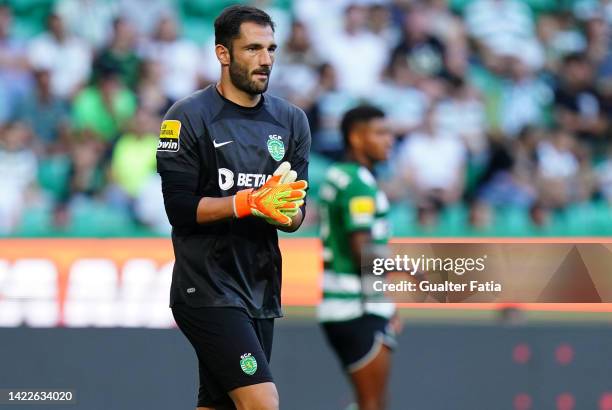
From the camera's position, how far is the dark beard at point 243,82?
13.7 ft

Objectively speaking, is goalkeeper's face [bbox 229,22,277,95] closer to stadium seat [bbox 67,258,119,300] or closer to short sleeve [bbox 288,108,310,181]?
short sleeve [bbox 288,108,310,181]

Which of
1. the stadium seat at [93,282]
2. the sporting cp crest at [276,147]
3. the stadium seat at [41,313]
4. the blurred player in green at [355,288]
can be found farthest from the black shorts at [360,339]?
the stadium seat at [41,313]

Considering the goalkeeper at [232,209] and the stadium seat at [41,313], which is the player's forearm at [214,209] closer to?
the goalkeeper at [232,209]

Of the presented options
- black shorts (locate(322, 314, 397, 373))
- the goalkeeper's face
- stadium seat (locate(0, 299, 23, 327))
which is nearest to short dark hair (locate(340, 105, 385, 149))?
black shorts (locate(322, 314, 397, 373))

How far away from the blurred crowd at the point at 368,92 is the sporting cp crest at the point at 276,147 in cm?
416

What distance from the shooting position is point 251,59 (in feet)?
13.7

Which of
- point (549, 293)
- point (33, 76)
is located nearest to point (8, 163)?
point (33, 76)

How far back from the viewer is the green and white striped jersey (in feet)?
17.9

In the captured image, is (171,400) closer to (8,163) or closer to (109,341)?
(109,341)

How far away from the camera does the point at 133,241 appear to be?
7.12 metres

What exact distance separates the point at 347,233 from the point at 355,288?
0.91ft

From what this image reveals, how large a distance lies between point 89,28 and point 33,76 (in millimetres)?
647

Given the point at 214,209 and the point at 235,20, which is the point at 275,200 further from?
the point at 235,20

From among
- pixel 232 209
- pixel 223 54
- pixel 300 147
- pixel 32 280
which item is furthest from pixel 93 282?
pixel 232 209
